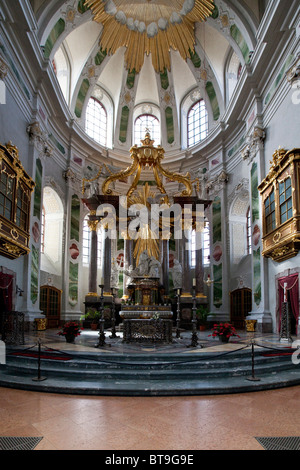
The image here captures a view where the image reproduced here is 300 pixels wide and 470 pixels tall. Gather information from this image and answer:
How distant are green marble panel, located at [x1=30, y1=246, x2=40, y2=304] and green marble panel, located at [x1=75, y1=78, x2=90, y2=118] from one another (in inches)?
345

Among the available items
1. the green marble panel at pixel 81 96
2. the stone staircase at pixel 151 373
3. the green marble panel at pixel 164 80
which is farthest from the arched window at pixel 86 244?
the stone staircase at pixel 151 373

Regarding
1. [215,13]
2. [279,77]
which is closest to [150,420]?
[279,77]

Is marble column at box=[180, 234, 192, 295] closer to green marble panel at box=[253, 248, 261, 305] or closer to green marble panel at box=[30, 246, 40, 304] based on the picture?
green marble panel at box=[253, 248, 261, 305]

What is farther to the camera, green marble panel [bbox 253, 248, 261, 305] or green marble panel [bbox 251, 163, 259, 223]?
green marble panel [bbox 251, 163, 259, 223]

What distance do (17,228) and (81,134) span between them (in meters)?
8.96

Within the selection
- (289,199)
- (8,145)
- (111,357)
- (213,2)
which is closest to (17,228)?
(8,145)

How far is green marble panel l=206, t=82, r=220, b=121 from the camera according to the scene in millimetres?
18891

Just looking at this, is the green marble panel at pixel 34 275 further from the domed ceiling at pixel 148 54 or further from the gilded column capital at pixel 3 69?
the domed ceiling at pixel 148 54

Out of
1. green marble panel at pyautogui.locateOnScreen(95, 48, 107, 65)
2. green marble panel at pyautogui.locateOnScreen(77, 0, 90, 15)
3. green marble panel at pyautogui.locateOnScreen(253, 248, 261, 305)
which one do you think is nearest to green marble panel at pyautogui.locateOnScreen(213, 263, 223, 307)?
green marble panel at pyautogui.locateOnScreen(253, 248, 261, 305)

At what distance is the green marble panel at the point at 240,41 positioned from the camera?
1455 cm

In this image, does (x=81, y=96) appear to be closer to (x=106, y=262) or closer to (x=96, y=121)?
(x=96, y=121)

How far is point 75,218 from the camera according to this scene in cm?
1775

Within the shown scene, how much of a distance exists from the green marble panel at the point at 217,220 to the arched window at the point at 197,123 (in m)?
4.32
